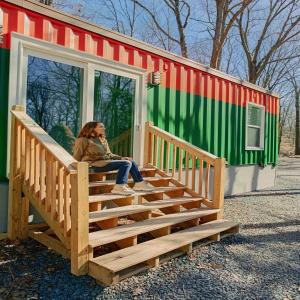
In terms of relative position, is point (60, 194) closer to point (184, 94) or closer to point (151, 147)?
point (151, 147)

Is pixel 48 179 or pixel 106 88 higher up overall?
pixel 106 88

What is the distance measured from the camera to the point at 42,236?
3.67 meters

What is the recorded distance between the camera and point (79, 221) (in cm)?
291

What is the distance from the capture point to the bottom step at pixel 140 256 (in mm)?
2811

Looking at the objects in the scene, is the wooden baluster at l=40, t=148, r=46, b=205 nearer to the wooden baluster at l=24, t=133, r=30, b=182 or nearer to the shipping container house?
the wooden baluster at l=24, t=133, r=30, b=182

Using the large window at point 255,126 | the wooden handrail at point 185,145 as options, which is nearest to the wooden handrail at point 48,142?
the wooden handrail at point 185,145

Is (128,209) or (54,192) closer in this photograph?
(54,192)

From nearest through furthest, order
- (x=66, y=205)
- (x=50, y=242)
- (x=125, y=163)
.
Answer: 1. (x=66, y=205)
2. (x=50, y=242)
3. (x=125, y=163)

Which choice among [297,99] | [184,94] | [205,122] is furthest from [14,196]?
[297,99]

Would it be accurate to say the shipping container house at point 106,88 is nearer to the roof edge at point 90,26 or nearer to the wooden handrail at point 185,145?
the roof edge at point 90,26

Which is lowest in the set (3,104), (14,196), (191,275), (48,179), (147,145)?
(191,275)

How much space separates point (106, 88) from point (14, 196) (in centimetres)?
212

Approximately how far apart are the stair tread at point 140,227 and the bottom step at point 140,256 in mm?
130

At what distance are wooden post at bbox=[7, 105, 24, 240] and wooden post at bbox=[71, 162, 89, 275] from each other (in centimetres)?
121
